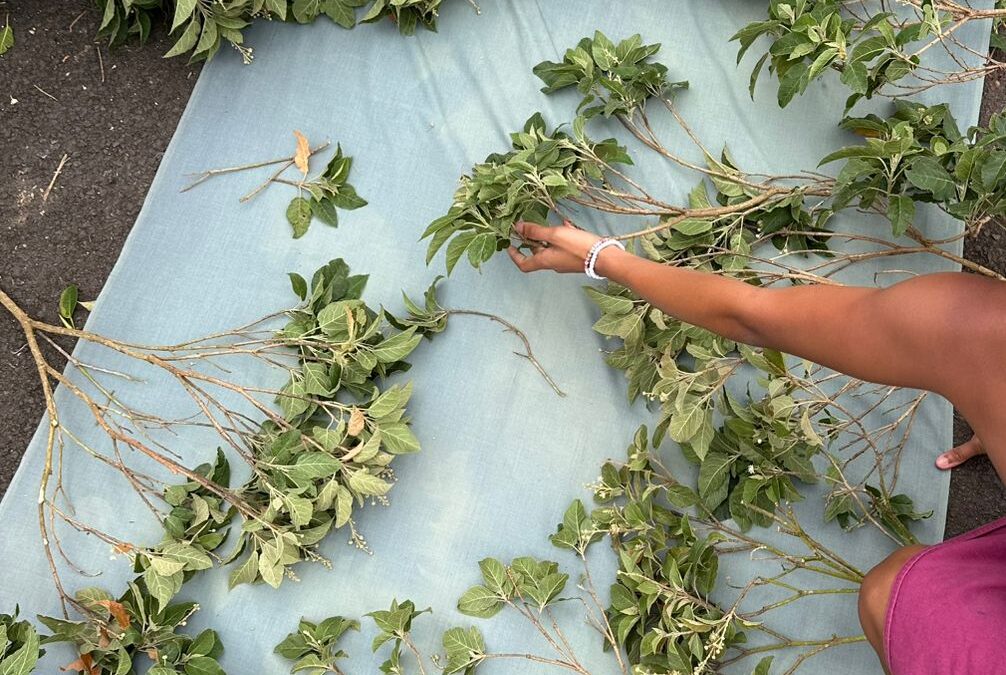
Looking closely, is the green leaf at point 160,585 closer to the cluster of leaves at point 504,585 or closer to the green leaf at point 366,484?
the green leaf at point 366,484

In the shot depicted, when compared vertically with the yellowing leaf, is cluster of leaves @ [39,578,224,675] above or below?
below

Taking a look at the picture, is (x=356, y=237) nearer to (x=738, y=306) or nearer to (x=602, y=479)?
(x=602, y=479)

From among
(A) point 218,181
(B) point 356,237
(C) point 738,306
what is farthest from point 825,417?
(A) point 218,181

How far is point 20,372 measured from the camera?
5.18 feet

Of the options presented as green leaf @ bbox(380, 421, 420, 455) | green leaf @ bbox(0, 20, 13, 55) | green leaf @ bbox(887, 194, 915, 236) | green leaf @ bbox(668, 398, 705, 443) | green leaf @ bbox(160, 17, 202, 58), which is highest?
green leaf @ bbox(160, 17, 202, 58)

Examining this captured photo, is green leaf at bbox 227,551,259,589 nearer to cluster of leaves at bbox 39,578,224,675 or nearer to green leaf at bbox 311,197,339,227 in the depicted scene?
cluster of leaves at bbox 39,578,224,675

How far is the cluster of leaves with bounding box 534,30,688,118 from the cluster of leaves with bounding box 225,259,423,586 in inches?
22.5

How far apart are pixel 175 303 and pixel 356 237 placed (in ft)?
1.22

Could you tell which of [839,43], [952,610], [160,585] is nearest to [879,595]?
[952,610]

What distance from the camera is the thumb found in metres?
1.54

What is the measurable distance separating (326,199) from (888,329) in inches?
42.8

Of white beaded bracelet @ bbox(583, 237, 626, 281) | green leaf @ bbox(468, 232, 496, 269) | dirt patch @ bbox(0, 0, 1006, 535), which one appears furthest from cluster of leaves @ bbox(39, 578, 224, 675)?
white beaded bracelet @ bbox(583, 237, 626, 281)

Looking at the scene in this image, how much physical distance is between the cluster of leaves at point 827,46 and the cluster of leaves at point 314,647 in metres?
1.23

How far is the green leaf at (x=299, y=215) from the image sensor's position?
159 cm
